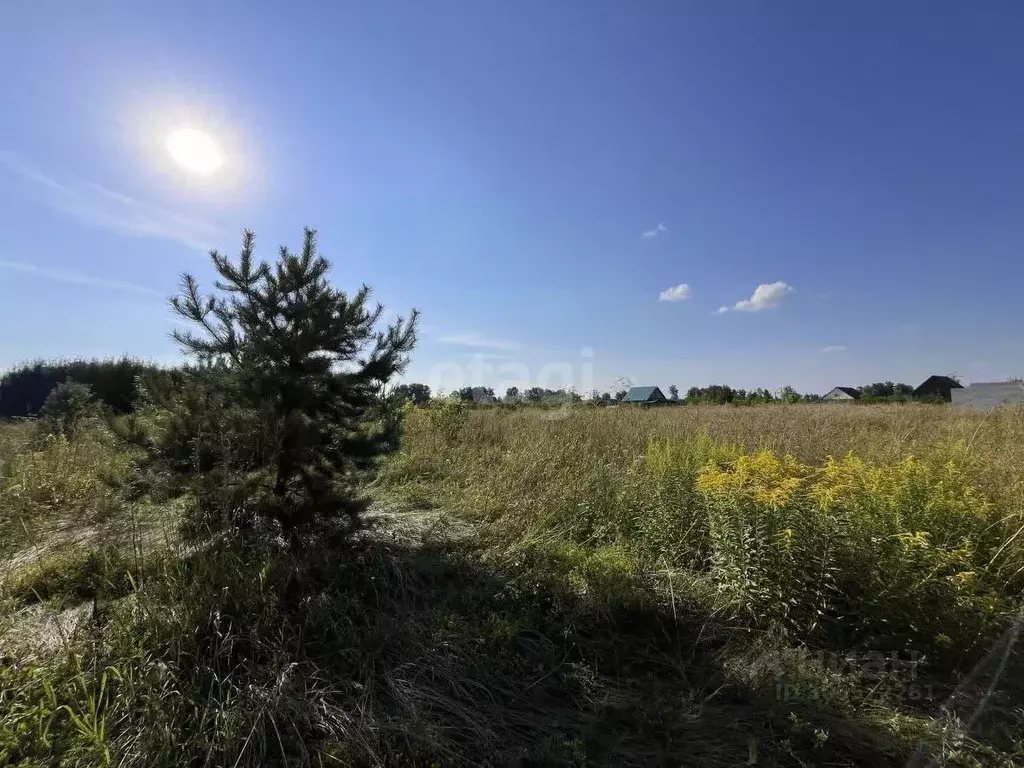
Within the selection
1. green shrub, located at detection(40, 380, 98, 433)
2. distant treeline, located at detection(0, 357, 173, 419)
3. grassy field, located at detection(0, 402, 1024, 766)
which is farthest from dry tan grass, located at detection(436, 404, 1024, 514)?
distant treeline, located at detection(0, 357, 173, 419)

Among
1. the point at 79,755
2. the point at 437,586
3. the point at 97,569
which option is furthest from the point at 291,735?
the point at 97,569

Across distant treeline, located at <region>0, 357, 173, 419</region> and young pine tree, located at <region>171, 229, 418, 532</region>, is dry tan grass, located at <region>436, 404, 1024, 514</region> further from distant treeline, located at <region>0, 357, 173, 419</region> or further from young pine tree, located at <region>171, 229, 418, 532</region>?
distant treeline, located at <region>0, 357, 173, 419</region>

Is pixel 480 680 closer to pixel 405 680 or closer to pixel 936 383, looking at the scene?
pixel 405 680

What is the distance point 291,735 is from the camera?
1.68 m

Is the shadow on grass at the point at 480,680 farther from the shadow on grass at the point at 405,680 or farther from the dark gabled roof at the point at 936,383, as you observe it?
the dark gabled roof at the point at 936,383

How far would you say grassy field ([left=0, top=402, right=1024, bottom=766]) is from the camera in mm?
1705

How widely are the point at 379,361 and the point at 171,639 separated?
67.7 inches

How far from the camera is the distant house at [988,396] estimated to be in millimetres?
10547

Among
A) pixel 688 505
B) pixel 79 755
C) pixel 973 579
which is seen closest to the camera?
pixel 79 755

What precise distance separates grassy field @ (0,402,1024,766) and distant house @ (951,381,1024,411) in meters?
10.3

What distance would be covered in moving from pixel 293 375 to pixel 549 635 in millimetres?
2066

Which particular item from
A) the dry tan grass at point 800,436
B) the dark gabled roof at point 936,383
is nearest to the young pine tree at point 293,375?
the dry tan grass at point 800,436

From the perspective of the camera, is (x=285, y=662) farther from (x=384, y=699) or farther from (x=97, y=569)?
(x=97, y=569)

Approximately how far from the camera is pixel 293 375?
258 centimetres
